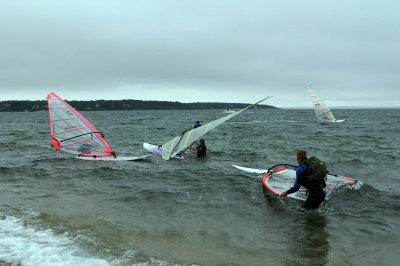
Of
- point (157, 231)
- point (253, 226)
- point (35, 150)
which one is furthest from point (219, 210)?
point (35, 150)

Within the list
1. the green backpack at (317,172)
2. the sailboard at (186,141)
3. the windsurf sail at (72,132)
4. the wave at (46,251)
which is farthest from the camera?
the windsurf sail at (72,132)

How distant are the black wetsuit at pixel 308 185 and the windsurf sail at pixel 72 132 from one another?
29.1ft

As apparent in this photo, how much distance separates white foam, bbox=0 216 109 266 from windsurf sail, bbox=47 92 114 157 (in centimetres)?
805

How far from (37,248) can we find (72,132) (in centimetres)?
963

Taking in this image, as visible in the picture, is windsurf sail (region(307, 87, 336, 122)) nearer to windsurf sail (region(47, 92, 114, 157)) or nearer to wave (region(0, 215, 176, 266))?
windsurf sail (region(47, 92, 114, 157))

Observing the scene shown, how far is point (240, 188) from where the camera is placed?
11375 mm

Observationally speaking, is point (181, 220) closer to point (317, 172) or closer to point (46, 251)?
point (46, 251)

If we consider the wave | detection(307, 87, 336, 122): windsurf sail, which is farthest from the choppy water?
detection(307, 87, 336, 122): windsurf sail

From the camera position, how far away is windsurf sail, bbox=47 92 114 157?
15.3 m

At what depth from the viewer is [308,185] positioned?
8.73 meters

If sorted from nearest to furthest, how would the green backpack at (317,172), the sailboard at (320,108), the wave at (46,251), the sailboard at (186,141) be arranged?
the wave at (46,251)
the green backpack at (317,172)
the sailboard at (186,141)
the sailboard at (320,108)

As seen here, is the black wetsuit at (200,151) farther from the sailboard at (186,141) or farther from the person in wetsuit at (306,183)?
the person in wetsuit at (306,183)

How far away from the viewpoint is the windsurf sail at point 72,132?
15.3m

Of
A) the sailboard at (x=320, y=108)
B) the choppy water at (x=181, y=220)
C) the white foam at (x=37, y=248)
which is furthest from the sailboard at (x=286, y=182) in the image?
the sailboard at (x=320, y=108)
